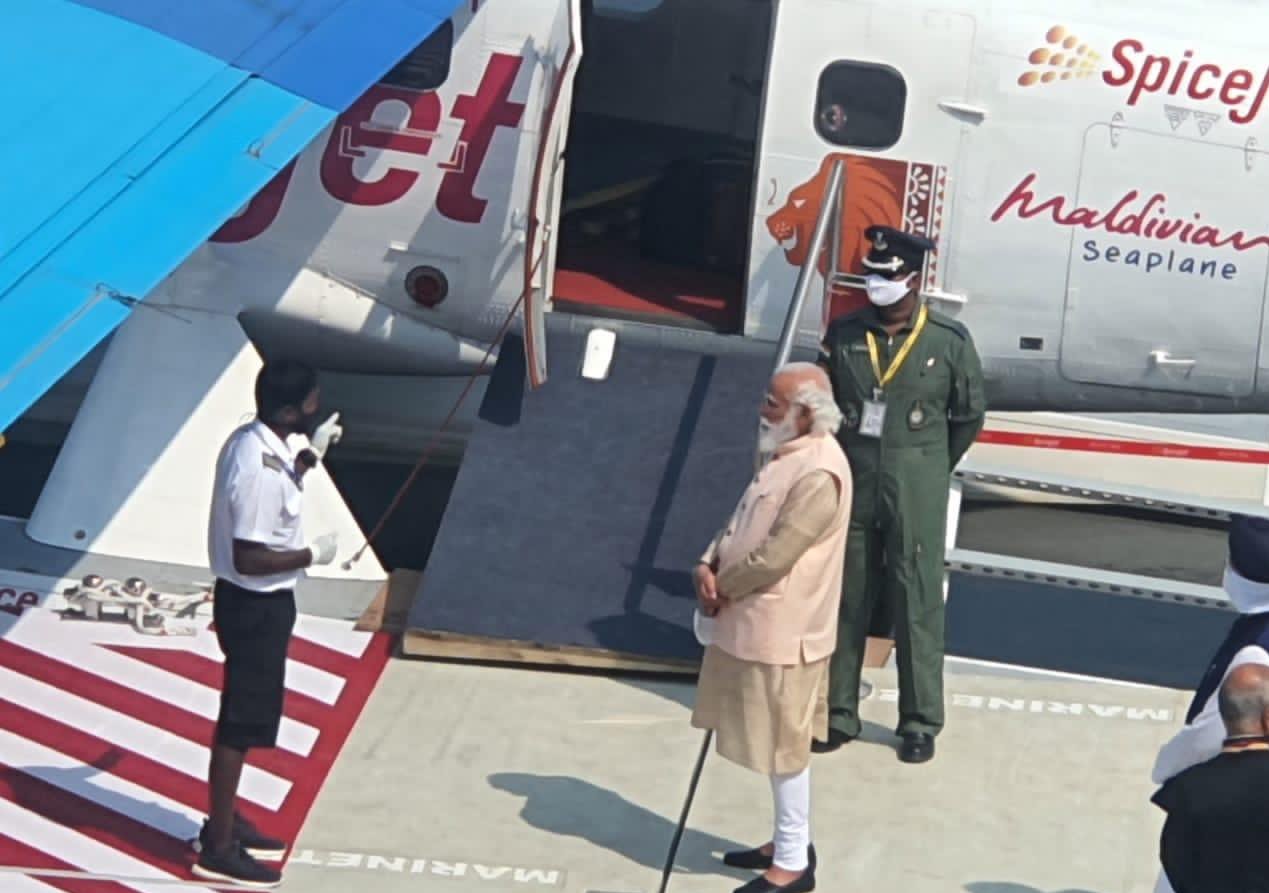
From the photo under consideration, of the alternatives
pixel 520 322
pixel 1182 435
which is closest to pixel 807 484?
pixel 520 322

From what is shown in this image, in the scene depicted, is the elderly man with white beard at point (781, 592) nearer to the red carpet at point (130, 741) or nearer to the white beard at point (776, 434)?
the white beard at point (776, 434)

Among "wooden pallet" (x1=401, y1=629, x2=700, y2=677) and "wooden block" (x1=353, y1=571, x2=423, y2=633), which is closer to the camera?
"wooden pallet" (x1=401, y1=629, x2=700, y2=677)

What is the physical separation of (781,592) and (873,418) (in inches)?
61.7

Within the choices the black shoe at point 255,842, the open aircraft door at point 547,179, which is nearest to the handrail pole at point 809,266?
the open aircraft door at point 547,179

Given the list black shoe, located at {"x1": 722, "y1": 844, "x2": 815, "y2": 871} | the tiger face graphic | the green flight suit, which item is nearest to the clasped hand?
black shoe, located at {"x1": 722, "y1": 844, "x2": 815, "y2": 871}

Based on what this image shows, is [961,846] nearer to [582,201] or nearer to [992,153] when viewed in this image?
[992,153]

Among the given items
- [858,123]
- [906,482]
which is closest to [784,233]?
[858,123]

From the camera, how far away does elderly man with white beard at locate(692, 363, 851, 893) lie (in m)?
6.61

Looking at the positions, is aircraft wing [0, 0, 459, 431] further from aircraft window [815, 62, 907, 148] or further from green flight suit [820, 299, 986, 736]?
green flight suit [820, 299, 986, 736]

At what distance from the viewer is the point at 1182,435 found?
41.2ft

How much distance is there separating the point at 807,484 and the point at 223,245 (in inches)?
179

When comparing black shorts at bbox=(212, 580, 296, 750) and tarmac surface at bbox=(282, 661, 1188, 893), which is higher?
black shorts at bbox=(212, 580, 296, 750)

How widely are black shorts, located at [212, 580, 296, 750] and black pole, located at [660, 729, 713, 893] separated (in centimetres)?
152

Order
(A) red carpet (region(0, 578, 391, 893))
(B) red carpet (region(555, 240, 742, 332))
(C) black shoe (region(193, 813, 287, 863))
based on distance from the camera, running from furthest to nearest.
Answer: (B) red carpet (region(555, 240, 742, 332)) < (A) red carpet (region(0, 578, 391, 893)) < (C) black shoe (region(193, 813, 287, 863))
